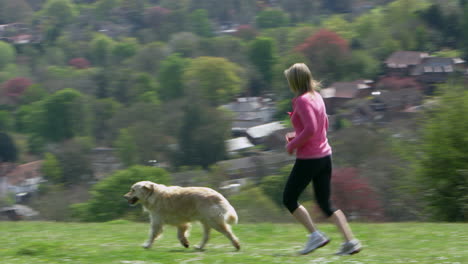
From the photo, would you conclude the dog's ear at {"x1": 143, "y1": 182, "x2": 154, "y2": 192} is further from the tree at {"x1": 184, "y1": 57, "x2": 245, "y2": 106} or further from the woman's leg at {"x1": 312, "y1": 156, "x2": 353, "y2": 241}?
the tree at {"x1": 184, "y1": 57, "x2": 245, "y2": 106}

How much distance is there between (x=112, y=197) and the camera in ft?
103

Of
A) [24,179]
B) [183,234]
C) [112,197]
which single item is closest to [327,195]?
[183,234]

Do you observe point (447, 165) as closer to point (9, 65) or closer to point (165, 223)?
point (165, 223)

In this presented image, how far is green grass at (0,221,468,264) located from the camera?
6.54 m

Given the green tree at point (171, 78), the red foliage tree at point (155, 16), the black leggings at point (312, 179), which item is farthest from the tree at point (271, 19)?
the black leggings at point (312, 179)

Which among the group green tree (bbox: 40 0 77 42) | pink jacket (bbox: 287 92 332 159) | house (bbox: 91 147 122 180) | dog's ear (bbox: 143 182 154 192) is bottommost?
house (bbox: 91 147 122 180)

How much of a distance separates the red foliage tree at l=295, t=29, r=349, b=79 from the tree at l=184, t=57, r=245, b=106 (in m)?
9.36

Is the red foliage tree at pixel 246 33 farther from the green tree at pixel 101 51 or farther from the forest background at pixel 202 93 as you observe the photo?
the green tree at pixel 101 51

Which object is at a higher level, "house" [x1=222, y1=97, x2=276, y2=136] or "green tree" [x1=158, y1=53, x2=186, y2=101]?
"green tree" [x1=158, y1=53, x2=186, y2=101]

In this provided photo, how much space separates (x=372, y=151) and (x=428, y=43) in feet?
175

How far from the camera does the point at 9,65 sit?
10031 centimetres

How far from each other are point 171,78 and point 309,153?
81.2 meters

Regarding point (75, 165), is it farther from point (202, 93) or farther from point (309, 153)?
point (309, 153)

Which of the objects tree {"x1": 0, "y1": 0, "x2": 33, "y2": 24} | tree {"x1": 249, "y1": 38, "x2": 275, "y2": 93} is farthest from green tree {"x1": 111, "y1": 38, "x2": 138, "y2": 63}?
tree {"x1": 0, "y1": 0, "x2": 33, "y2": 24}
